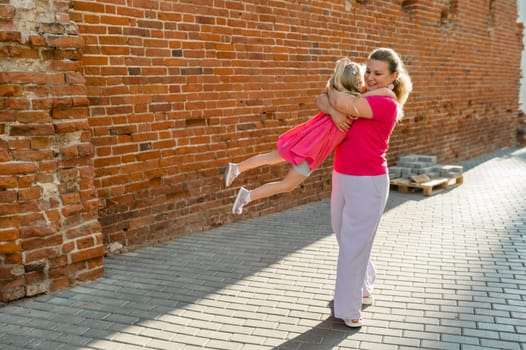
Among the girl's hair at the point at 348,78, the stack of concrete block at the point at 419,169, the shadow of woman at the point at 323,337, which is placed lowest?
the shadow of woman at the point at 323,337

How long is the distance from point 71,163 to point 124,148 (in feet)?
2.99

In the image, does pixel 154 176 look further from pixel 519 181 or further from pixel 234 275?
pixel 519 181

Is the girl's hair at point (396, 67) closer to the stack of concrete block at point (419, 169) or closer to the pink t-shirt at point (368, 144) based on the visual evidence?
the pink t-shirt at point (368, 144)

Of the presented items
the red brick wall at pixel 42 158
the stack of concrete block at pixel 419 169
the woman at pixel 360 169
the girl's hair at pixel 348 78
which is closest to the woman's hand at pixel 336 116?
the woman at pixel 360 169

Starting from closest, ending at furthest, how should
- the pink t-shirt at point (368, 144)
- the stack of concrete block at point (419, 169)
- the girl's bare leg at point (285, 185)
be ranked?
the pink t-shirt at point (368, 144) < the girl's bare leg at point (285, 185) < the stack of concrete block at point (419, 169)

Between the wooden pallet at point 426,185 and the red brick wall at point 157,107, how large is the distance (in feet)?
3.94

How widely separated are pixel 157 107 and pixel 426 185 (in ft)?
16.0

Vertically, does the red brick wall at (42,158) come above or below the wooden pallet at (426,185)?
above

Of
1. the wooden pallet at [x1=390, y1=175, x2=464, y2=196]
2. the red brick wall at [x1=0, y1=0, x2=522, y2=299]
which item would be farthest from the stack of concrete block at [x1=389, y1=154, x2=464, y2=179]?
the red brick wall at [x1=0, y1=0, x2=522, y2=299]

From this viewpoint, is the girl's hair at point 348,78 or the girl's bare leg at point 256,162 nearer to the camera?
the girl's hair at point 348,78

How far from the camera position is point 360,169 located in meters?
3.29

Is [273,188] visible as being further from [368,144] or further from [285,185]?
[368,144]

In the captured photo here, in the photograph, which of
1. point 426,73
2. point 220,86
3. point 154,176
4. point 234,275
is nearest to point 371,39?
point 426,73

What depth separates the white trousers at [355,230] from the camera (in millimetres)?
3295
